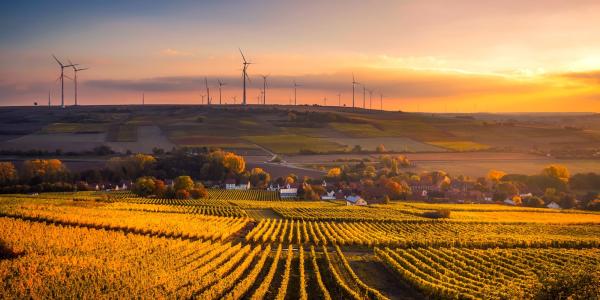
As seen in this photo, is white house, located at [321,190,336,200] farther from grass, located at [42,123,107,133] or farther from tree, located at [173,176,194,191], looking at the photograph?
grass, located at [42,123,107,133]

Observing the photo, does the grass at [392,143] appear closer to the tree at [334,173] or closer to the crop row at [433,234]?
the tree at [334,173]

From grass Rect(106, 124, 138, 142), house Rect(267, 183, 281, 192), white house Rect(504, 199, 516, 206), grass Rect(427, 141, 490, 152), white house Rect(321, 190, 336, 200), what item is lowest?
Answer: white house Rect(504, 199, 516, 206)

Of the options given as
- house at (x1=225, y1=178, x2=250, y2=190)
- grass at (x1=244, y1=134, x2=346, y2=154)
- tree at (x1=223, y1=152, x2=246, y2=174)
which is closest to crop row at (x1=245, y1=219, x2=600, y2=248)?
house at (x1=225, y1=178, x2=250, y2=190)

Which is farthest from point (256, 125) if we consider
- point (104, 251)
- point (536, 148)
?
point (104, 251)

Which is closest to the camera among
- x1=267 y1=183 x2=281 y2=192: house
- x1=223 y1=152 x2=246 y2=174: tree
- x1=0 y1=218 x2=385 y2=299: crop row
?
x1=0 y1=218 x2=385 y2=299: crop row

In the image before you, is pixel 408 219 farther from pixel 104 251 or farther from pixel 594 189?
pixel 594 189

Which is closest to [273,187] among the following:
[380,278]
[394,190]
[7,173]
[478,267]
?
[394,190]

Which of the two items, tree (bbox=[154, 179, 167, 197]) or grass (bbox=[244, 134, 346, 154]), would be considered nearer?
tree (bbox=[154, 179, 167, 197])

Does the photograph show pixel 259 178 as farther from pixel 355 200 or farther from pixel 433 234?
pixel 433 234
